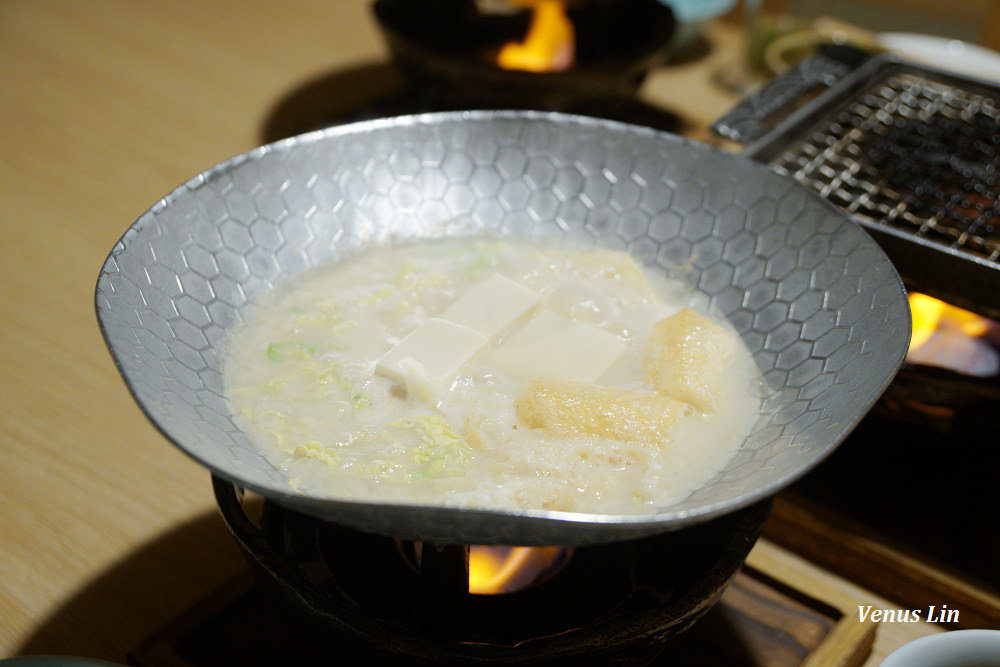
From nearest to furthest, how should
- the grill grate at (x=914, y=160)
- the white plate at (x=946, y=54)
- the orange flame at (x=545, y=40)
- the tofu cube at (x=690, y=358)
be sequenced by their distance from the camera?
the tofu cube at (x=690, y=358) < the grill grate at (x=914, y=160) < the orange flame at (x=545, y=40) < the white plate at (x=946, y=54)

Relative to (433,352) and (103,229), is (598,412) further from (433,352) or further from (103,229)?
(103,229)

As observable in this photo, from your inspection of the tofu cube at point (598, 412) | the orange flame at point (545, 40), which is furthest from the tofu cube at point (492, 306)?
the orange flame at point (545, 40)

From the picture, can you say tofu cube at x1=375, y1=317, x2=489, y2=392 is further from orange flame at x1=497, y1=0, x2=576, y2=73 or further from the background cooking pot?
orange flame at x1=497, y1=0, x2=576, y2=73

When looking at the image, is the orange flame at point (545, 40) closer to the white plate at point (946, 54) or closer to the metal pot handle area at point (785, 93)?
the metal pot handle area at point (785, 93)

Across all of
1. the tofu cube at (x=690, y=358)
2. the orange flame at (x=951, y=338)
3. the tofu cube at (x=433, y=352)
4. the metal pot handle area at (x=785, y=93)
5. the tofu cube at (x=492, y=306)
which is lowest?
the orange flame at (x=951, y=338)

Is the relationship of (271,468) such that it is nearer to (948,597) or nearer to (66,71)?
(948,597)
